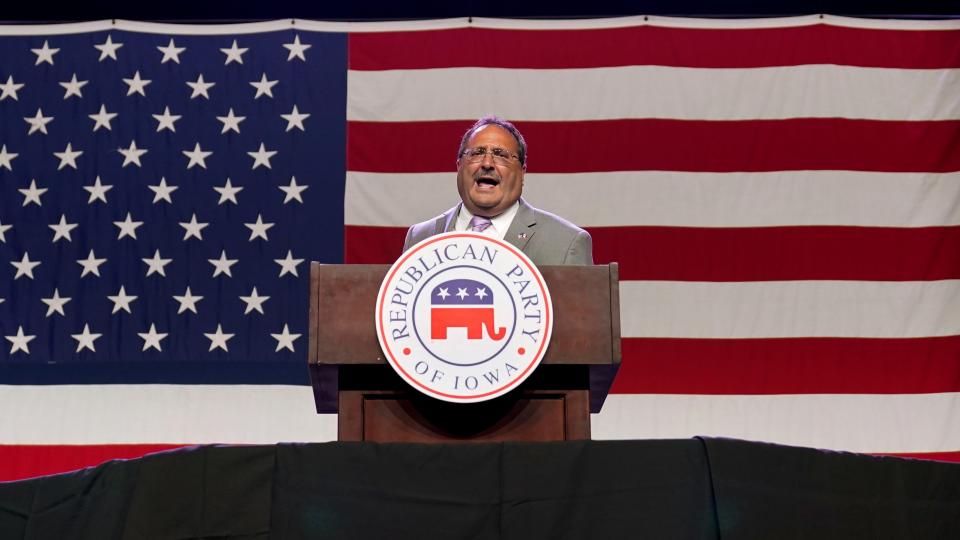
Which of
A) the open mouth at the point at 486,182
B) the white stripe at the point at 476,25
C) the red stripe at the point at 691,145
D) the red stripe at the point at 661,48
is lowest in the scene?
the open mouth at the point at 486,182

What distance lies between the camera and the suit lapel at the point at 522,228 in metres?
2.39

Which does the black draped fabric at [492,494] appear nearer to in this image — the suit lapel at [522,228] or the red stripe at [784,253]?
the suit lapel at [522,228]

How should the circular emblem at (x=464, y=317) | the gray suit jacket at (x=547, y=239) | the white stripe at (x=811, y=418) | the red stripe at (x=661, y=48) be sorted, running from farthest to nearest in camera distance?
the red stripe at (x=661, y=48) → the white stripe at (x=811, y=418) → the gray suit jacket at (x=547, y=239) → the circular emblem at (x=464, y=317)

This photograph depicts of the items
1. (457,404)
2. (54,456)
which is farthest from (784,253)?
(54,456)

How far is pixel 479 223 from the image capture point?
8.11ft

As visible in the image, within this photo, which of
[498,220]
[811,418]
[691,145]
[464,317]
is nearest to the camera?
[464,317]

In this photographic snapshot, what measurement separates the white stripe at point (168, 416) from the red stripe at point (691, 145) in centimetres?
114

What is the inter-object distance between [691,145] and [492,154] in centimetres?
240

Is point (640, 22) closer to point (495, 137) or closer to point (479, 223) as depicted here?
point (495, 137)

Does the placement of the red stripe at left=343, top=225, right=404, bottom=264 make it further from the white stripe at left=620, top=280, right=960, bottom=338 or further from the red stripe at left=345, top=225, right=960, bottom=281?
the white stripe at left=620, top=280, right=960, bottom=338

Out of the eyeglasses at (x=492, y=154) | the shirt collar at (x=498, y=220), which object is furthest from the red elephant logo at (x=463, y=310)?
the eyeglasses at (x=492, y=154)

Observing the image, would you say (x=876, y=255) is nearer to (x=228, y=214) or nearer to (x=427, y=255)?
(x=228, y=214)

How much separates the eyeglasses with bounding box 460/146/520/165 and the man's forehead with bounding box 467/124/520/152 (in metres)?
0.02

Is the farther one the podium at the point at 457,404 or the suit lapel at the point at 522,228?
the suit lapel at the point at 522,228
